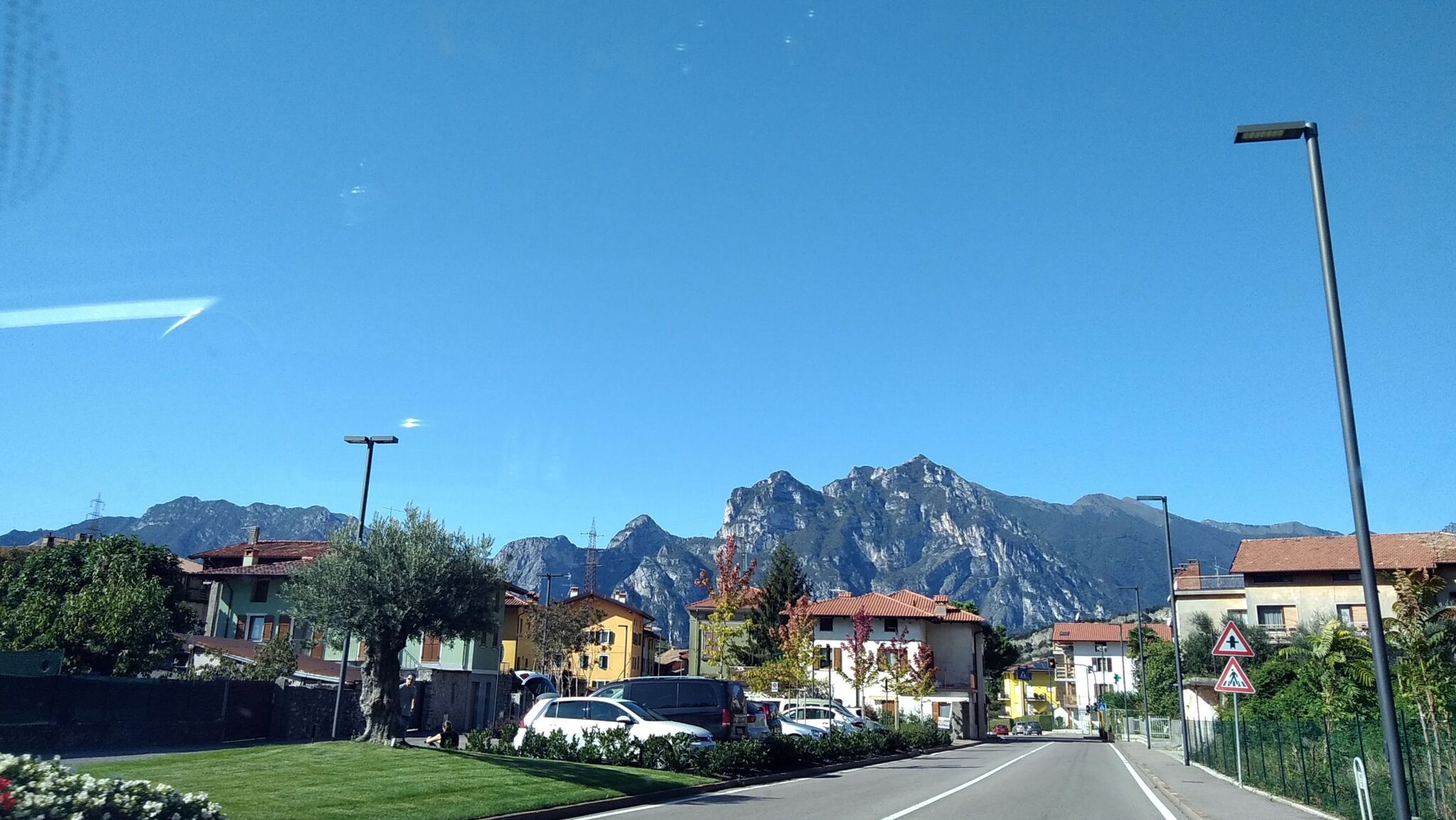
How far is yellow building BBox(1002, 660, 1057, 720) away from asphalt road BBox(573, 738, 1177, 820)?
4080 inches

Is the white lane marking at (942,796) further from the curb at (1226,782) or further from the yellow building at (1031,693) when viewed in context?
the yellow building at (1031,693)

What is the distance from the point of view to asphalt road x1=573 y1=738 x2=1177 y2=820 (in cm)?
1548

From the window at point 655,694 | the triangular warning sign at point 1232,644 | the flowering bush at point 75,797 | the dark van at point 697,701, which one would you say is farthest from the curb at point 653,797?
the triangular warning sign at point 1232,644

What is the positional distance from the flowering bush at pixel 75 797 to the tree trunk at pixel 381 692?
12.9m

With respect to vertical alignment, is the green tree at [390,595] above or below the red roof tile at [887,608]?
below

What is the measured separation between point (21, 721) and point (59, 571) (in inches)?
1516

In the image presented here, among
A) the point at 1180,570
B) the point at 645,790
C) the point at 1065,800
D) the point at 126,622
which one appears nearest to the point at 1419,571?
the point at 1065,800

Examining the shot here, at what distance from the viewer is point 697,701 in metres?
25.5

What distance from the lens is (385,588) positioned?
21.0 meters

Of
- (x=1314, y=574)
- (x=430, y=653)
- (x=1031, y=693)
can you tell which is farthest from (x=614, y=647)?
(x=1031, y=693)

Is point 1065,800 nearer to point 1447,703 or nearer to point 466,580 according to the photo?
point 1447,703

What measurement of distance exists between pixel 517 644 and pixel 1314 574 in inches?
2288

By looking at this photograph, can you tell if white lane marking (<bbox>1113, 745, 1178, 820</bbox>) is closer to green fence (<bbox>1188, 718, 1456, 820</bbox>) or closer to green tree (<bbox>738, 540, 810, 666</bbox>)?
green fence (<bbox>1188, 718, 1456, 820</bbox>)

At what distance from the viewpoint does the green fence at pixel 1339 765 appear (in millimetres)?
14977
